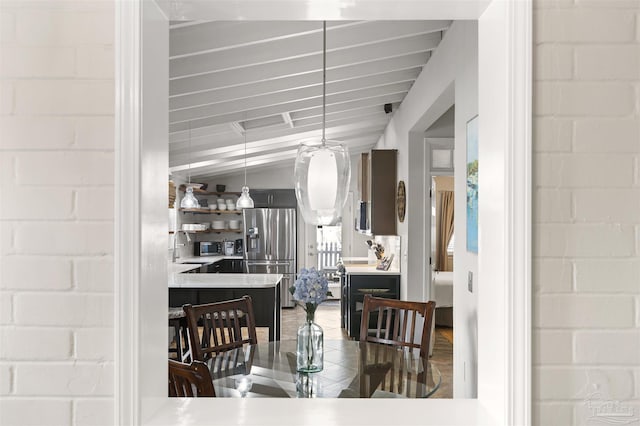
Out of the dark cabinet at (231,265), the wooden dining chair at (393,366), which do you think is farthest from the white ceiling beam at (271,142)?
the wooden dining chair at (393,366)

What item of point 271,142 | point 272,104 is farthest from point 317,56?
point 271,142

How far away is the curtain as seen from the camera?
741 centimetres

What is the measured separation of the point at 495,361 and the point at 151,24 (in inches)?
40.2

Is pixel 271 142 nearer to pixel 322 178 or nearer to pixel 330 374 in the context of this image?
pixel 322 178

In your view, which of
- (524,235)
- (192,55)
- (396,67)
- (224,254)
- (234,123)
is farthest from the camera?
(224,254)

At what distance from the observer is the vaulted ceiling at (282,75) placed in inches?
119

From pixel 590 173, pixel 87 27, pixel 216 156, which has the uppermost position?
pixel 216 156

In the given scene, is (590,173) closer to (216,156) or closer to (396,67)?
(396,67)

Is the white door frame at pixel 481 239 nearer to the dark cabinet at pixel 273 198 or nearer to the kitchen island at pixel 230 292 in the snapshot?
the kitchen island at pixel 230 292

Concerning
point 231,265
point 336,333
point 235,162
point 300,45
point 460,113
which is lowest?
point 336,333

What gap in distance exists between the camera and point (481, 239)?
3.77 ft

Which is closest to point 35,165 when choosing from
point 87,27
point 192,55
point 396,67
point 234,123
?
point 87,27

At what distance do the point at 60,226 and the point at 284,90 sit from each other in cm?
331

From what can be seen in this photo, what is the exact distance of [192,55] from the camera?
3.11 metres
